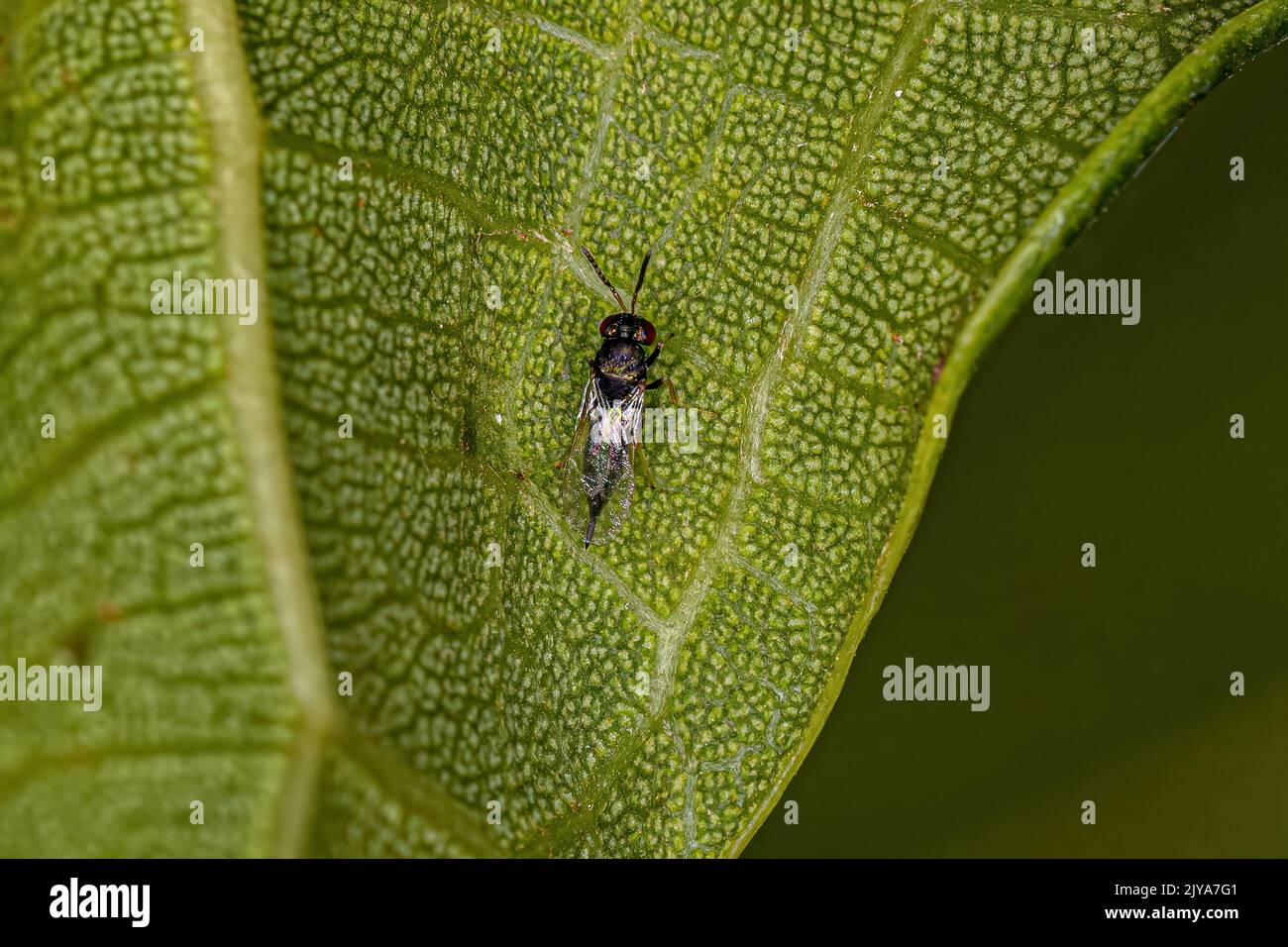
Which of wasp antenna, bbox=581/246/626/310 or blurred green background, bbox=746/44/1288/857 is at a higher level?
wasp antenna, bbox=581/246/626/310

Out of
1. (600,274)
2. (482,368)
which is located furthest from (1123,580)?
(482,368)

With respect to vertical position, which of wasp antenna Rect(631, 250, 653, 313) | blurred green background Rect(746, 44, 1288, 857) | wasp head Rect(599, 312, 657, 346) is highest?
wasp antenna Rect(631, 250, 653, 313)

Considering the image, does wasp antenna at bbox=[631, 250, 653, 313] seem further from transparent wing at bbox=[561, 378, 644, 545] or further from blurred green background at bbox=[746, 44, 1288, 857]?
blurred green background at bbox=[746, 44, 1288, 857]

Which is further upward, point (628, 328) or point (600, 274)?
point (600, 274)

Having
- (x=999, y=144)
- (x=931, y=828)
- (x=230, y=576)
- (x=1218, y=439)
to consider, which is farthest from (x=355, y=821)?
(x=1218, y=439)

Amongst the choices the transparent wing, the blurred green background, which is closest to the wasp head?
the transparent wing

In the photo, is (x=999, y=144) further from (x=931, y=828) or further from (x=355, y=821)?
(x=355, y=821)

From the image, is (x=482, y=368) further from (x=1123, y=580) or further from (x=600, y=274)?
(x=1123, y=580)

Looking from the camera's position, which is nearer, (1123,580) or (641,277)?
(641,277)
